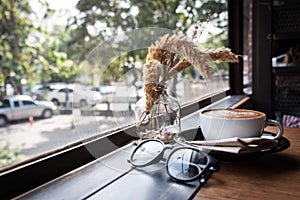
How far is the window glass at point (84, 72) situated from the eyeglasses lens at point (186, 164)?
24cm

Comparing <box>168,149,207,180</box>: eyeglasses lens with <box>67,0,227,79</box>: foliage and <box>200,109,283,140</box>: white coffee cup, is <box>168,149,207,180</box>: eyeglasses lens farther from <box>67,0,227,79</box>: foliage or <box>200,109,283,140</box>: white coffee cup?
<box>67,0,227,79</box>: foliage

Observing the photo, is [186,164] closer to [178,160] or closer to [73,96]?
[178,160]

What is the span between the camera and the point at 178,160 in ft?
2.66

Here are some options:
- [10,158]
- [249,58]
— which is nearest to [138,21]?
[10,158]

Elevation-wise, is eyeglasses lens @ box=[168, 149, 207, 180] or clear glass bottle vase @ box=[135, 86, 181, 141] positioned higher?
clear glass bottle vase @ box=[135, 86, 181, 141]

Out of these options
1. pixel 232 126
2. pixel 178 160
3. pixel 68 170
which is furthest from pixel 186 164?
pixel 68 170

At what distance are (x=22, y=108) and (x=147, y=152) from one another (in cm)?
35

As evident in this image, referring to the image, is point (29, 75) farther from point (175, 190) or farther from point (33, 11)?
point (175, 190)

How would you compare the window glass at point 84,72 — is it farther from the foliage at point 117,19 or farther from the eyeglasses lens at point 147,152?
the eyeglasses lens at point 147,152

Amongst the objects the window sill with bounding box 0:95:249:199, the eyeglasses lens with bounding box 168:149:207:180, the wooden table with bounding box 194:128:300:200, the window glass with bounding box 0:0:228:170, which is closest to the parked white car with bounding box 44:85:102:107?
the window glass with bounding box 0:0:228:170

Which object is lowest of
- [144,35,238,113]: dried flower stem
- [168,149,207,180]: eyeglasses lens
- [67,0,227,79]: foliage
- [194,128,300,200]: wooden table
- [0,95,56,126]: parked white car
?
[194,128,300,200]: wooden table

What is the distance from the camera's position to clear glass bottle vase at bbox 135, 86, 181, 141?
95 cm

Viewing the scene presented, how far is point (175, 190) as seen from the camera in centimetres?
70

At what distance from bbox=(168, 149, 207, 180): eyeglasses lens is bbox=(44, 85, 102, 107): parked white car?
1.03ft
